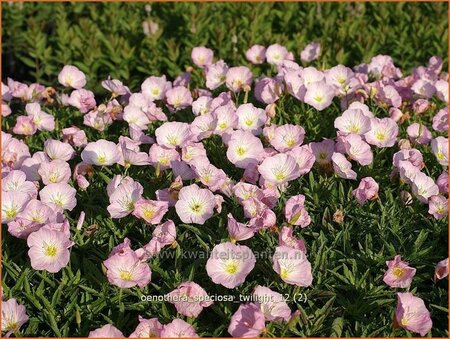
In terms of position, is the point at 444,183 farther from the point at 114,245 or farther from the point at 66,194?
the point at 66,194

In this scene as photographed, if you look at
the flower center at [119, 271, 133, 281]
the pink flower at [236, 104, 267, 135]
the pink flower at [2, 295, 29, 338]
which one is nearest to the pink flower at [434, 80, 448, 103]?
the pink flower at [236, 104, 267, 135]

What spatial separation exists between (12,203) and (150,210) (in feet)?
1.68

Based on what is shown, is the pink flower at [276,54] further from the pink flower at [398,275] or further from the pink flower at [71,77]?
the pink flower at [398,275]

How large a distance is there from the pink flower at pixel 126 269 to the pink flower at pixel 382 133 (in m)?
1.09

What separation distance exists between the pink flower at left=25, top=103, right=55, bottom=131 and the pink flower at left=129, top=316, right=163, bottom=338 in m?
1.28

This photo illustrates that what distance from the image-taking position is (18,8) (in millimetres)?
4270

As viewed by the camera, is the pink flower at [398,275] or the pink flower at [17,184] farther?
the pink flower at [17,184]

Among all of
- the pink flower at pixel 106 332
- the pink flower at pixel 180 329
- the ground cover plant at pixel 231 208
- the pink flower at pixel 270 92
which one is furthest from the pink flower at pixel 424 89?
the pink flower at pixel 106 332

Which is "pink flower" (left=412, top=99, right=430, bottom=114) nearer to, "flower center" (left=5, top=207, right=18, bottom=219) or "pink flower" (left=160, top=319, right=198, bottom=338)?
"pink flower" (left=160, top=319, right=198, bottom=338)

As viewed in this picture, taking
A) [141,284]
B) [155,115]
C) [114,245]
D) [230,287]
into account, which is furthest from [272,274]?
[155,115]

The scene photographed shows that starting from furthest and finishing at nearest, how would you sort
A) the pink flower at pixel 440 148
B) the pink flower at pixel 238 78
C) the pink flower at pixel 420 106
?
the pink flower at pixel 238 78
the pink flower at pixel 420 106
the pink flower at pixel 440 148

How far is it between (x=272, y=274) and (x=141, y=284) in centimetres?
40

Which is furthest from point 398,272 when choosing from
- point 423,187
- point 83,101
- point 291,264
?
point 83,101

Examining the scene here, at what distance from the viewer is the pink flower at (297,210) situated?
216 cm
